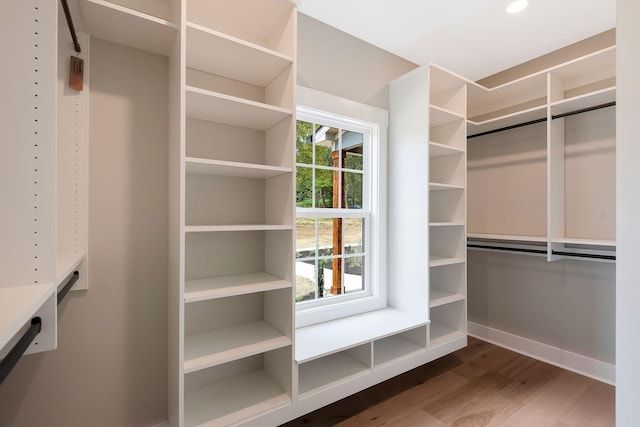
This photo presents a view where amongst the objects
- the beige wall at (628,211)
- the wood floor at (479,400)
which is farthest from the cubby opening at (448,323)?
the beige wall at (628,211)

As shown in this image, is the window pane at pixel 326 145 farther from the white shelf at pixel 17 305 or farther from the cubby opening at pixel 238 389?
the white shelf at pixel 17 305

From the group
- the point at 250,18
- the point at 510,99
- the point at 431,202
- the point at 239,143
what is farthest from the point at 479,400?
the point at 250,18

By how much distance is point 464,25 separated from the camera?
88.9 inches

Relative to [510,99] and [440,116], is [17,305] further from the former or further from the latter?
[510,99]

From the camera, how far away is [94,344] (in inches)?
58.6

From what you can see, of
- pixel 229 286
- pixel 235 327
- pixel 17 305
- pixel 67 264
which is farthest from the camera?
pixel 235 327

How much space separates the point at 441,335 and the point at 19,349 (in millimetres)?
2559

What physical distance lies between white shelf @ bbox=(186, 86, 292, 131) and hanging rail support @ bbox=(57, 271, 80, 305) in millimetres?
986

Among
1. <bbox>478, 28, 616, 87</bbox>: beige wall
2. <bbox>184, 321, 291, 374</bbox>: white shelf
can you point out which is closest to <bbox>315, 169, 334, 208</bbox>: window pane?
<bbox>184, 321, 291, 374</bbox>: white shelf

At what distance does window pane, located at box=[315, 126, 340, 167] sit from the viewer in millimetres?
2355

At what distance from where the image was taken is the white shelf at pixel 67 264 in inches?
40.5

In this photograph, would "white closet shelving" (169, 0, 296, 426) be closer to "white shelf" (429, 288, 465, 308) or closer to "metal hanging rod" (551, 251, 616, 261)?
"white shelf" (429, 288, 465, 308)

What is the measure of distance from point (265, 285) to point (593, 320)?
8.81 ft

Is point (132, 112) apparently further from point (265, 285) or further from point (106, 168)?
point (265, 285)
